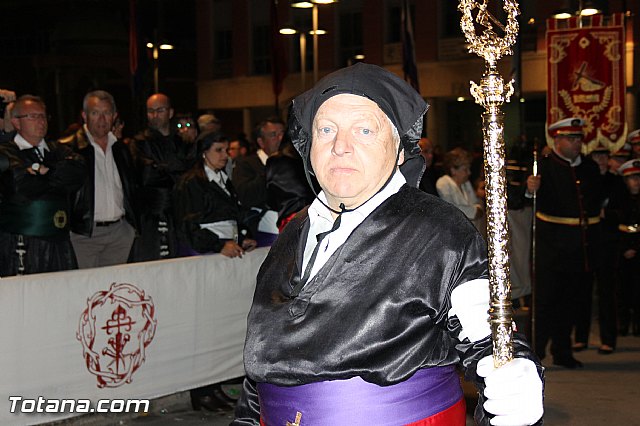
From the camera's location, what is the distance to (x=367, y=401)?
2570 millimetres

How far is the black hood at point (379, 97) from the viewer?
8.74ft

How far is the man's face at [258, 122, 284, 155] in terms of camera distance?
849cm

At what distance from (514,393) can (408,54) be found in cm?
1213

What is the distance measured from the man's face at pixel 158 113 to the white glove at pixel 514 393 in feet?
19.9

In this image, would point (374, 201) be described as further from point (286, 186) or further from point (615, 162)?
point (615, 162)

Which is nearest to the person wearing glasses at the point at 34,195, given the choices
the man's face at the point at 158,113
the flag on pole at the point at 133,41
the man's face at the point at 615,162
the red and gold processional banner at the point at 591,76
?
the man's face at the point at 158,113

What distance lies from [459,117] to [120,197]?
81.2 ft

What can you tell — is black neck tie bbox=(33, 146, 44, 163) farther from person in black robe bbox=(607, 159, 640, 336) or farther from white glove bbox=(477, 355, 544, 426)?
person in black robe bbox=(607, 159, 640, 336)

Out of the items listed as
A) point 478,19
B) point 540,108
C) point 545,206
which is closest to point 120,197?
point 545,206

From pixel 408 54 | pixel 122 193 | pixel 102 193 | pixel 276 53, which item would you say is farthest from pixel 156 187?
pixel 276 53

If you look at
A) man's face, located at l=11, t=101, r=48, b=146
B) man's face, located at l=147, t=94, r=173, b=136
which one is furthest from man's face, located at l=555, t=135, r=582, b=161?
man's face, located at l=11, t=101, r=48, b=146

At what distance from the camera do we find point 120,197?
24.7ft

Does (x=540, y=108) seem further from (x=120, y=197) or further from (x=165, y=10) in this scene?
(x=120, y=197)

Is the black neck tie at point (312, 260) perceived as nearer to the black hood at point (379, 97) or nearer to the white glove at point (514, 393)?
the black hood at point (379, 97)
